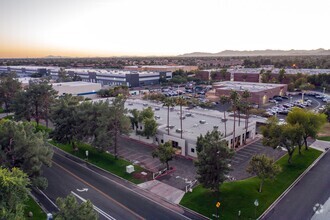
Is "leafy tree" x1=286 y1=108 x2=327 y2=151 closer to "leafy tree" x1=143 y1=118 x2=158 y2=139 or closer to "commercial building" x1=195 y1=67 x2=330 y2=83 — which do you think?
"leafy tree" x1=143 y1=118 x2=158 y2=139

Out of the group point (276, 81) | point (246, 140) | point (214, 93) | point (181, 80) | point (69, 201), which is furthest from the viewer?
point (181, 80)

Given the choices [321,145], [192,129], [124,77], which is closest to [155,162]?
[192,129]

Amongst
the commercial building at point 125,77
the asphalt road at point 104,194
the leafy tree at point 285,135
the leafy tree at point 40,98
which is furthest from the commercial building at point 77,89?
the leafy tree at point 285,135

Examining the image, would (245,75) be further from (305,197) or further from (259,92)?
(305,197)

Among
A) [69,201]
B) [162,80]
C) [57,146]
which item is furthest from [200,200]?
[162,80]

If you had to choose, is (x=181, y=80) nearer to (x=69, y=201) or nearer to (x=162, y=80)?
(x=162, y=80)

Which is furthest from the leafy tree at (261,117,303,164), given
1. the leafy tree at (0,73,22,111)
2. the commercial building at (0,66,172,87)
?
the commercial building at (0,66,172,87)

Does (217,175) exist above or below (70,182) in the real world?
above
